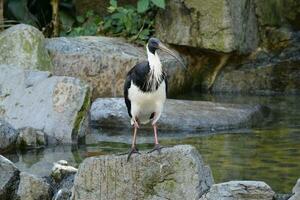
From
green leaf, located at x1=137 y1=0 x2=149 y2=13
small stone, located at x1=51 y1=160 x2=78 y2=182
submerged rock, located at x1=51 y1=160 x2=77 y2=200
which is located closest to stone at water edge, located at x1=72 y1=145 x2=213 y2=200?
submerged rock, located at x1=51 y1=160 x2=77 y2=200

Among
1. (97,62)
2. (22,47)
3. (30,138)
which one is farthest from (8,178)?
(97,62)

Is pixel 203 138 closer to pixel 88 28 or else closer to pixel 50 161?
pixel 50 161

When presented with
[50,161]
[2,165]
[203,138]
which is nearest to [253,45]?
[203,138]

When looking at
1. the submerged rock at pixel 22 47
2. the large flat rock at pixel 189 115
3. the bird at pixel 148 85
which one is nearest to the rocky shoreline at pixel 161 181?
the bird at pixel 148 85

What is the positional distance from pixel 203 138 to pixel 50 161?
5.93 ft

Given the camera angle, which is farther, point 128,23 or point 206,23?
point 128,23

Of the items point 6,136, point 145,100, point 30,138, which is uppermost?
point 145,100

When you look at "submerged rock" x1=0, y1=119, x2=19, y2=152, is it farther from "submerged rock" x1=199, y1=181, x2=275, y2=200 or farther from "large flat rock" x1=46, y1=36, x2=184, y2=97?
"submerged rock" x1=199, y1=181, x2=275, y2=200

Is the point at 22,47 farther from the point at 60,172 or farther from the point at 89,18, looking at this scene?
the point at 60,172

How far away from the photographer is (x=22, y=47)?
11562mm

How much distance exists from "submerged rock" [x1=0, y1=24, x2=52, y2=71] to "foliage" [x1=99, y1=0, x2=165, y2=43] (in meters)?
1.41

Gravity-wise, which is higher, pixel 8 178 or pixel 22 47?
pixel 22 47

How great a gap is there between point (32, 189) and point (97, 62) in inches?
181

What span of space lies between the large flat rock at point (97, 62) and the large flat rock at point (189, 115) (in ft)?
3.28
